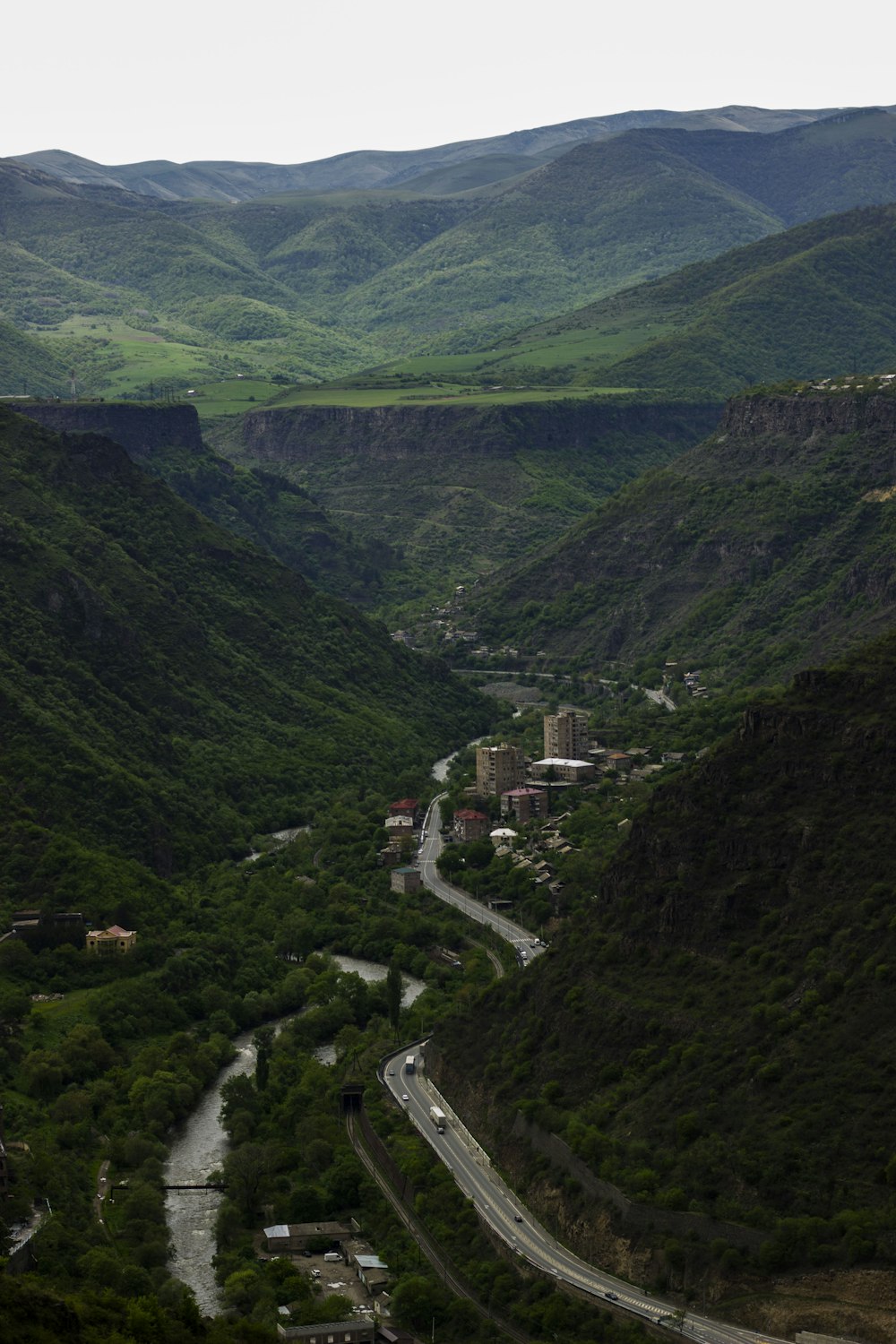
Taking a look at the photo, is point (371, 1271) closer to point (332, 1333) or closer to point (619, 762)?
point (332, 1333)

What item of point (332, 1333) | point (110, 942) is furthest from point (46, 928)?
point (332, 1333)

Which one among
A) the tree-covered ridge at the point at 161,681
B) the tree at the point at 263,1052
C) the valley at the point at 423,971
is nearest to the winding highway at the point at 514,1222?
the valley at the point at 423,971

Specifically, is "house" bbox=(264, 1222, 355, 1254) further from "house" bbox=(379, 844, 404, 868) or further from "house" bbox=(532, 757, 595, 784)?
"house" bbox=(532, 757, 595, 784)

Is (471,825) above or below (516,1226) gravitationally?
below

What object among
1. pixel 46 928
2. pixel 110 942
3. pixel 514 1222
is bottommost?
pixel 110 942

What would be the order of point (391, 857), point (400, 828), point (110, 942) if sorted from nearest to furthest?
point (110, 942)
point (391, 857)
point (400, 828)

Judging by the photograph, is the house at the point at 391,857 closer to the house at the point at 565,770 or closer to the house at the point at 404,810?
the house at the point at 404,810
